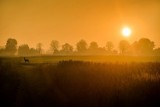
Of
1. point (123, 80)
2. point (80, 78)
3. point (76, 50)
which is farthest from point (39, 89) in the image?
point (76, 50)

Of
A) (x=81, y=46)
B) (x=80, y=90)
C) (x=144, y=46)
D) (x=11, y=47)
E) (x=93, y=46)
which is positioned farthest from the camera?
(x=93, y=46)

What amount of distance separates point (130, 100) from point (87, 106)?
7.08ft

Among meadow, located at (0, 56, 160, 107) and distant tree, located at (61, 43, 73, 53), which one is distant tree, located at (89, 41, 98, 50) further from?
meadow, located at (0, 56, 160, 107)

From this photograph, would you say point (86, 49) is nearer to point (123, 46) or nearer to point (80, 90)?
point (123, 46)

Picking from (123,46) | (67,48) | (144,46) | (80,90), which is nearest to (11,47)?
(67,48)

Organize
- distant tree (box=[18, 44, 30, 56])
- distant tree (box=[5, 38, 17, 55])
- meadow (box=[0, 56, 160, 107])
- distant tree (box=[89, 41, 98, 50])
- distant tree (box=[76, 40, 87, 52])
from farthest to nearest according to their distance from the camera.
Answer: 1. distant tree (box=[89, 41, 98, 50])
2. distant tree (box=[76, 40, 87, 52])
3. distant tree (box=[18, 44, 30, 56])
4. distant tree (box=[5, 38, 17, 55])
5. meadow (box=[0, 56, 160, 107])

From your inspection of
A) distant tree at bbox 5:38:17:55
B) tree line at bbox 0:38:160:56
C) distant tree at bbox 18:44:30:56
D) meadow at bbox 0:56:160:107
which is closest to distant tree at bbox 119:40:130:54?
tree line at bbox 0:38:160:56

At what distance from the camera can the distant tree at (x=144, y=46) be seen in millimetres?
111256

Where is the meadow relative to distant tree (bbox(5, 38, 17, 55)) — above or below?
below

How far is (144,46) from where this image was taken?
11425 cm

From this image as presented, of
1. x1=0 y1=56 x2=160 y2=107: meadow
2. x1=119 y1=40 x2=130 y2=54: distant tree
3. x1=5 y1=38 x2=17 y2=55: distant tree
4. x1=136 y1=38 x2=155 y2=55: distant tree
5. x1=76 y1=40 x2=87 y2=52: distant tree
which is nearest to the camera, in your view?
x1=0 y1=56 x2=160 y2=107: meadow

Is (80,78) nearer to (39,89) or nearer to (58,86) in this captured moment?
(58,86)

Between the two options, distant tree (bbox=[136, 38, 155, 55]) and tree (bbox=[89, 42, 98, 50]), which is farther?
tree (bbox=[89, 42, 98, 50])

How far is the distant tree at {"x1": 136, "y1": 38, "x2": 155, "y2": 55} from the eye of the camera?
111256 millimetres
